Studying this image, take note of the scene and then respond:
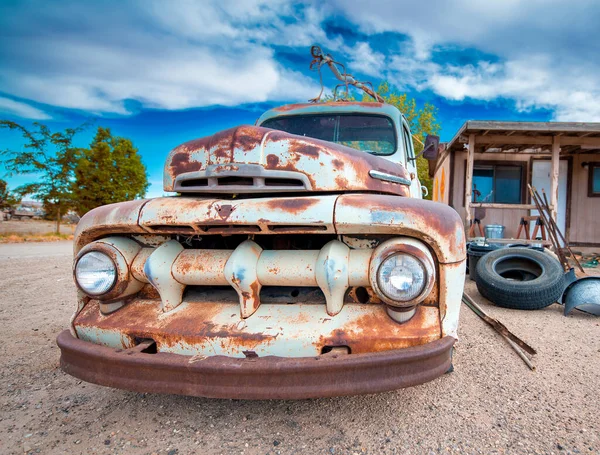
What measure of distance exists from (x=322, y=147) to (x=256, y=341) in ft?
3.50

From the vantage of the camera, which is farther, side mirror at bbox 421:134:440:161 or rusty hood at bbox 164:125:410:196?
side mirror at bbox 421:134:440:161

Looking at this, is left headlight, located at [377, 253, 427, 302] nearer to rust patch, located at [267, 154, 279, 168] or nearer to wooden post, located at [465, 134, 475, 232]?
rust patch, located at [267, 154, 279, 168]

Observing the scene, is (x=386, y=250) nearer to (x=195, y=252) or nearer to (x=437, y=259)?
(x=437, y=259)

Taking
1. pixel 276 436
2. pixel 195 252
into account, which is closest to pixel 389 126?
pixel 195 252

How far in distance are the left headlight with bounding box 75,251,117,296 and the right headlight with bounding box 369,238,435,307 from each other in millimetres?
1356

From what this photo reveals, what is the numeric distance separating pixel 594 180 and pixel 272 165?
11.6 meters

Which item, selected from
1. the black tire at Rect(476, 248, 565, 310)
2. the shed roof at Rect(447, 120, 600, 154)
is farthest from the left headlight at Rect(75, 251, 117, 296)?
the shed roof at Rect(447, 120, 600, 154)

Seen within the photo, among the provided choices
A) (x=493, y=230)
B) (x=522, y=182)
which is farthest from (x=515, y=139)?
(x=522, y=182)

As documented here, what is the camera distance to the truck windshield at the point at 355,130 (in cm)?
335

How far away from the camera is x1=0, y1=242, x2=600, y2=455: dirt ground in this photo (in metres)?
1.77

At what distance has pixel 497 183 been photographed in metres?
9.95

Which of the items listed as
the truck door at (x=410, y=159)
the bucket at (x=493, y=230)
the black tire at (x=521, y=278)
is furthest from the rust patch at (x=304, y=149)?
the bucket at (x=493, y=230)

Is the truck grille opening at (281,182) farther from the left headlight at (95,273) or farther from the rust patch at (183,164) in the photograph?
the left headlight at (95,273)

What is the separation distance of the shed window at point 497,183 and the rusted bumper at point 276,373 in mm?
9315
